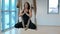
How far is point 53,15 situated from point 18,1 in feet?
9.72

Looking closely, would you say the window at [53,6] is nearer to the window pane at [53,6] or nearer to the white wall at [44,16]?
the window pane at [53,6]

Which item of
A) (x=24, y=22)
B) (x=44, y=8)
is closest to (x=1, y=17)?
(x=24, y=22)

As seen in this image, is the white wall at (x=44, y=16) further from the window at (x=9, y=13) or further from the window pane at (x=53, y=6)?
the window at (x=9, y=13)

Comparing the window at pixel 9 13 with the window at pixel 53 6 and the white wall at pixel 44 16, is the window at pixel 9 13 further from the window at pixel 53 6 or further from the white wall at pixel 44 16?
the window at pixel 53 6

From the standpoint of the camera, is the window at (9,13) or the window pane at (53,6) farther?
the window pane at (53,6)

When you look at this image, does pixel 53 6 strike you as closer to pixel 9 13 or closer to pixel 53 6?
pixel 53 6

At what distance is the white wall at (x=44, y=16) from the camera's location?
985 centimetres

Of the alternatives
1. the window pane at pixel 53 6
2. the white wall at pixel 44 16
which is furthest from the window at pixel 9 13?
the window pane at pixel 53 6

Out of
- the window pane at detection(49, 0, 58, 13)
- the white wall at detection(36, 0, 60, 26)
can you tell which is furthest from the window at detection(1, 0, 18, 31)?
the window pane at detection(49, 0, 58, 13)

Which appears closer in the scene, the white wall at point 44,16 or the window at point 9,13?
the window at point 9,13

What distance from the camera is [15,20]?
29.2 ft

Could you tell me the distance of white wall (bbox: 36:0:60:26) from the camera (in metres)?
9.85

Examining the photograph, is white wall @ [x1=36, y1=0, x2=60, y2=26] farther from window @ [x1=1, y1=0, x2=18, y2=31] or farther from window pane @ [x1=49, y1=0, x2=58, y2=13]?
window @ [x1=1, y1=0, x2=18, y2=31]

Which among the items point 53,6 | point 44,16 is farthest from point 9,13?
point 53,6
